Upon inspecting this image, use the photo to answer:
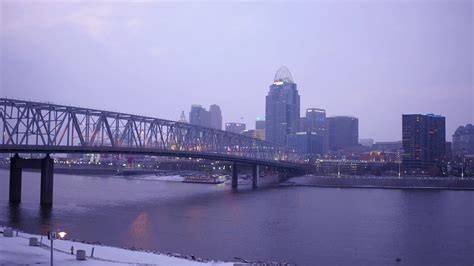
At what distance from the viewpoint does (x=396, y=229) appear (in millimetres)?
32469

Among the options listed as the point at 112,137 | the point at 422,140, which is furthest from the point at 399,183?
the point at 422,140

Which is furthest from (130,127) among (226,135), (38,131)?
(226,135)

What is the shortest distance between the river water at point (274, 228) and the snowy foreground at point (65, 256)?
12.4 ft

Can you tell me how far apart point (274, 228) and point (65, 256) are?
1583cm

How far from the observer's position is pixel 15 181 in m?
44.7

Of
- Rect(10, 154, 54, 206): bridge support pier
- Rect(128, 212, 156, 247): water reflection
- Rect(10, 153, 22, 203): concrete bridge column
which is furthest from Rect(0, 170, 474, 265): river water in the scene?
Rect(10, 154, 54, 206): bridge support pier

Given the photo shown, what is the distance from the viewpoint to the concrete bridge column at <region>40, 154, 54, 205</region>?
4303cm

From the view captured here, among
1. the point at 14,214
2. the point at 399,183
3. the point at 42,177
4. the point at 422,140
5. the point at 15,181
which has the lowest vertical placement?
the point at 14,214

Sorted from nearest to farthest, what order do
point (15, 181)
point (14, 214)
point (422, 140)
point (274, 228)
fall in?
point (274, 228), point (14, 214), point (15, 181), point (422, 140)

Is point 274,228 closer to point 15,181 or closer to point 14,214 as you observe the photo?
point 14,214

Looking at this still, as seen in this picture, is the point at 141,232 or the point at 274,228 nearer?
the point at 141,232

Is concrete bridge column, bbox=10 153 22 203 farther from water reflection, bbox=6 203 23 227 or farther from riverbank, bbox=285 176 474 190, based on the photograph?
riverbank, bbox=285 176 474 190

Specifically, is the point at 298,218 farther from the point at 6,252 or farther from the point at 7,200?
the point at 7,200

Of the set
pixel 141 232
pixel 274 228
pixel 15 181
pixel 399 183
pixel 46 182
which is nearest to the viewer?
pixel 141 232
